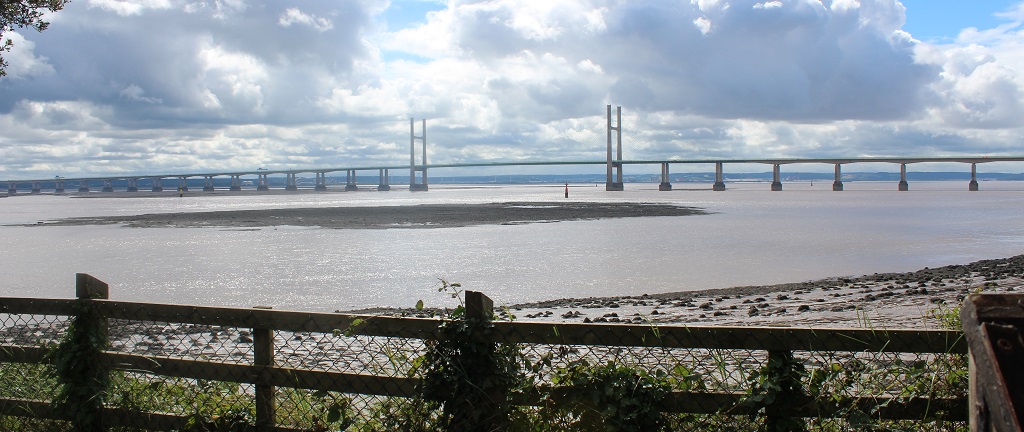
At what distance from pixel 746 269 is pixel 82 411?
1983 centimetres

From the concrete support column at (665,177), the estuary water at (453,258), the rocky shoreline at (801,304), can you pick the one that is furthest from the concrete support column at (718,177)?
the rocky shoreline at (801,304)

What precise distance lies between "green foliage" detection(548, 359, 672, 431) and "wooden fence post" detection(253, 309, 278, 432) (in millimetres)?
1521

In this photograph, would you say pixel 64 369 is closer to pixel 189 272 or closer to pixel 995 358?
pixel 995 358

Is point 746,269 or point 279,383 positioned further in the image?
point 746,269

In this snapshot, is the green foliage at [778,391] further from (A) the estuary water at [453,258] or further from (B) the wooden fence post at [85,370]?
(A) the estuary water at [453,258]

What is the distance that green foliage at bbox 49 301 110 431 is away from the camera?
15.2 feet

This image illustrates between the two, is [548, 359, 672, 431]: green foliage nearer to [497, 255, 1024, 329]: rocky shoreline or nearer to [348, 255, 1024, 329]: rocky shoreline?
[348, 255, 1024, 329]: rocky shoreline

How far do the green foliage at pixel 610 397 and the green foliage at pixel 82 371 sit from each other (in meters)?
2.58

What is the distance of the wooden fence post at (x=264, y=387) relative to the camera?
441 centimetres

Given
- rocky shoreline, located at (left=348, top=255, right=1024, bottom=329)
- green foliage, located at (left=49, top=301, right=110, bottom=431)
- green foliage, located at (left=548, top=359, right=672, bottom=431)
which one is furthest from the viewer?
rocky shoreline, located at (left=348, top=255, right=1024, bottom=329)

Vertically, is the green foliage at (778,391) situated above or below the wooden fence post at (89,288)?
below

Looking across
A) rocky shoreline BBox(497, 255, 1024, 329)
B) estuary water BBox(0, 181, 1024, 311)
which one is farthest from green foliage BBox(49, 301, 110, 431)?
estuary water BBox(0, 181, 1024, 311)

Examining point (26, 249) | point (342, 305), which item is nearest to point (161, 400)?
point (342, 305)

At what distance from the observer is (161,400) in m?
5.17
